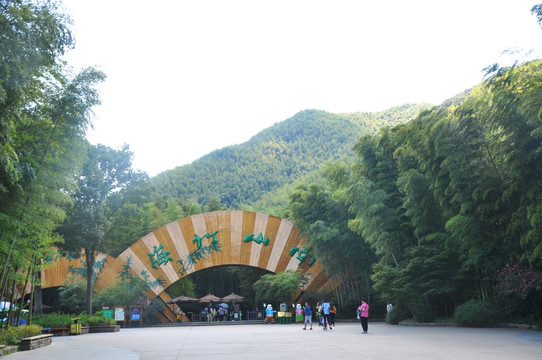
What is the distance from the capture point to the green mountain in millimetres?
84125

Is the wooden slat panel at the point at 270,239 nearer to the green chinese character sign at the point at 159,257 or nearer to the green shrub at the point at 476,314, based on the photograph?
the green chinese character sign at the point at 159,257

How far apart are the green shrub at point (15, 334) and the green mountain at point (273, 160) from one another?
60.9 meters

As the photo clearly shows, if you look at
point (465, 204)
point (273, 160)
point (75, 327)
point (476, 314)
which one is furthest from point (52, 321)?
point (273, 160)

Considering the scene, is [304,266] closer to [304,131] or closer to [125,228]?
[125,228]

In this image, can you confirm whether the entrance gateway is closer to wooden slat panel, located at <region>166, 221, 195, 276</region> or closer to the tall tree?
wooden slat panel, located at <region>166, 221, 195, 276</region>

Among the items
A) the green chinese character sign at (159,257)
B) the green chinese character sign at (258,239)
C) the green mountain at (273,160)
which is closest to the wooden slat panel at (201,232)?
the green chinese character sign at (159,257)

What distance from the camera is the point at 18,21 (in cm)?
712

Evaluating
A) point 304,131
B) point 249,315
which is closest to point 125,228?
point 249,315

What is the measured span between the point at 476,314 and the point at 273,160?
3460 inches

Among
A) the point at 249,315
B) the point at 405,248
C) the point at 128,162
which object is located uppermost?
the point at 128,162

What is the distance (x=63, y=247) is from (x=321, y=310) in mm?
14347

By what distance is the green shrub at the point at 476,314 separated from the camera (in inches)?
550

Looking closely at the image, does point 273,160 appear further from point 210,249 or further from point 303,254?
point 303,254

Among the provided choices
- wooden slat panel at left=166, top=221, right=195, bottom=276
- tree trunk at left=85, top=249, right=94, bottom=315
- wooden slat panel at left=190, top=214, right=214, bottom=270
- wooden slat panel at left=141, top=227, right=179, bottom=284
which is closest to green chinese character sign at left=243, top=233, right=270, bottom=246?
wooden slat panel at left=190, top=214, right=214, bottom=270
